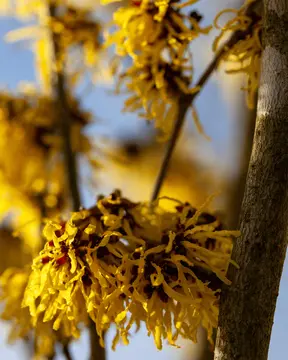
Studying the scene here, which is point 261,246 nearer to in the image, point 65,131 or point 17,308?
point 17,308

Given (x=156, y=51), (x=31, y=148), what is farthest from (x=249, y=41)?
(x=31, y=148)

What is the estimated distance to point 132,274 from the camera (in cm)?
83

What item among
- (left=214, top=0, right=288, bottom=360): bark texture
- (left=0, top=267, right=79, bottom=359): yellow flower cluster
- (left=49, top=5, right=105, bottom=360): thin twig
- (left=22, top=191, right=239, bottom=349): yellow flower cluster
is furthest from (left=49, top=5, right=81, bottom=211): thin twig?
(left=214, top=0, right=288, bottom=360): bark texture

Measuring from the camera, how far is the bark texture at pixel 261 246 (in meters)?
0.71

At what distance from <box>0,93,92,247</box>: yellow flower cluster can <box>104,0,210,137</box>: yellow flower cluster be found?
2.24 ft

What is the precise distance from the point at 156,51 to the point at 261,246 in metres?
0.42

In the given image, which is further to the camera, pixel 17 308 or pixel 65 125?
pixel 65 125

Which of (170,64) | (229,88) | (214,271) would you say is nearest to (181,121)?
(170,64)

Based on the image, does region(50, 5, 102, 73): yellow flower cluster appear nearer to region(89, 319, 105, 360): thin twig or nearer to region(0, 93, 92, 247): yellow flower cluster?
region(0, 93, 92, 247): yellow flower cluster

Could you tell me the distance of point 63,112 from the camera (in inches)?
56.4

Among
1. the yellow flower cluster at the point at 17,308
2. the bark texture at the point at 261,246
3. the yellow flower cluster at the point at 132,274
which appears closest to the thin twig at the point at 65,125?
the yellow flower cluster at the point at 17,308

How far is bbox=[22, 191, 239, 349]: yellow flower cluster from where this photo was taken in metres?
0.82

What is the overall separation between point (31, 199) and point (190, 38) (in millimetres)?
918

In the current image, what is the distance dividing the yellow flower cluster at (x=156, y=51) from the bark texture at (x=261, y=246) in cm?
29
